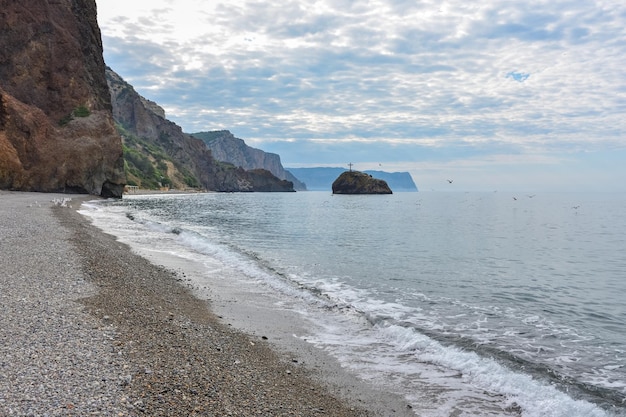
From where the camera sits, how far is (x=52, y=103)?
6538cm

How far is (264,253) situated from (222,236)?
9.05 metres

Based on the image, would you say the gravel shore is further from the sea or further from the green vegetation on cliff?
the green vegetation on cliff

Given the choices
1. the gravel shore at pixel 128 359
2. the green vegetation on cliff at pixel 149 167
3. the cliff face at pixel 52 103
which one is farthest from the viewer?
the green vegetation on cliff at pixel 149 167

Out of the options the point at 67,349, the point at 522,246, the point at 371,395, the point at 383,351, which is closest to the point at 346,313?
the point at 383,351

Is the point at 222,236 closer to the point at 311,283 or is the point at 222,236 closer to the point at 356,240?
the point at 356,240

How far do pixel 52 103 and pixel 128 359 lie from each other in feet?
236

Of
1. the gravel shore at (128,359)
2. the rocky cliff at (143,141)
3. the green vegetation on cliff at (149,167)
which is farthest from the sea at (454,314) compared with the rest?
the rocky cliff at (143,141)

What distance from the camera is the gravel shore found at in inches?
211

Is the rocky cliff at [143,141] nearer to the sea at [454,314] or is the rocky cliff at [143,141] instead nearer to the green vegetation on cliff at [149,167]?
the green vegetation on cliff at [149,167]

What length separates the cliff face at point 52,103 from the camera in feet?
191

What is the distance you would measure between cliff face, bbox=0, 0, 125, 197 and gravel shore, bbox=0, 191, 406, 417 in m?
56.0

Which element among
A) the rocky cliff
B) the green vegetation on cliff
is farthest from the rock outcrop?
the rocky cliff

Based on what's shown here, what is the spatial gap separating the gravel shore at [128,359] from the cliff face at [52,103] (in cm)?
5599

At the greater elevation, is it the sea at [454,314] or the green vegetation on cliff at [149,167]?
the green vegetation on cliff at [149,167]
